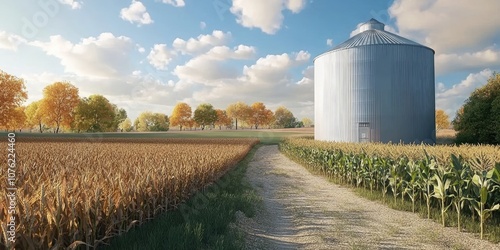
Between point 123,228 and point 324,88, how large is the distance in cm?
3151

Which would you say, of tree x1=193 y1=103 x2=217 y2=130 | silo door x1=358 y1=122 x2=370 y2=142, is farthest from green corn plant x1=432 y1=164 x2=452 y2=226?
tree x1=193 y1=103 x2=217 y2=130

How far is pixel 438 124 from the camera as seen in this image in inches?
4542

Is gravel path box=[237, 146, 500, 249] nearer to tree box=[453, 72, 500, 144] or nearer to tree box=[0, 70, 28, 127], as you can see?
tree box=[453, 72, 500, 144]

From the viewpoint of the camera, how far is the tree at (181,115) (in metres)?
116

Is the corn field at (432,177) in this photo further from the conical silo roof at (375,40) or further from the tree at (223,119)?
the tree at (223,119)

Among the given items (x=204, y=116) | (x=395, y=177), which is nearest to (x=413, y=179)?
(x=395, y=177)

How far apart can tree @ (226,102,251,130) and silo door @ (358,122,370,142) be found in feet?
321

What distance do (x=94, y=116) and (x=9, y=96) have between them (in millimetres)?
30216

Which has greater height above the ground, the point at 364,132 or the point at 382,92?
the point at 382,92

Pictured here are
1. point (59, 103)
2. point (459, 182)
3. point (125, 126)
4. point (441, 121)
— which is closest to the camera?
point (459, 182)

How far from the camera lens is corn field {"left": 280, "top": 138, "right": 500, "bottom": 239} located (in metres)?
7.96

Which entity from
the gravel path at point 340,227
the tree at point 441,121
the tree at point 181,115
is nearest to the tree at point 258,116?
the tree at point 181,115

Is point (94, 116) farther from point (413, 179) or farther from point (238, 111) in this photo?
point (413, 179)

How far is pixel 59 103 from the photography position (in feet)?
230
